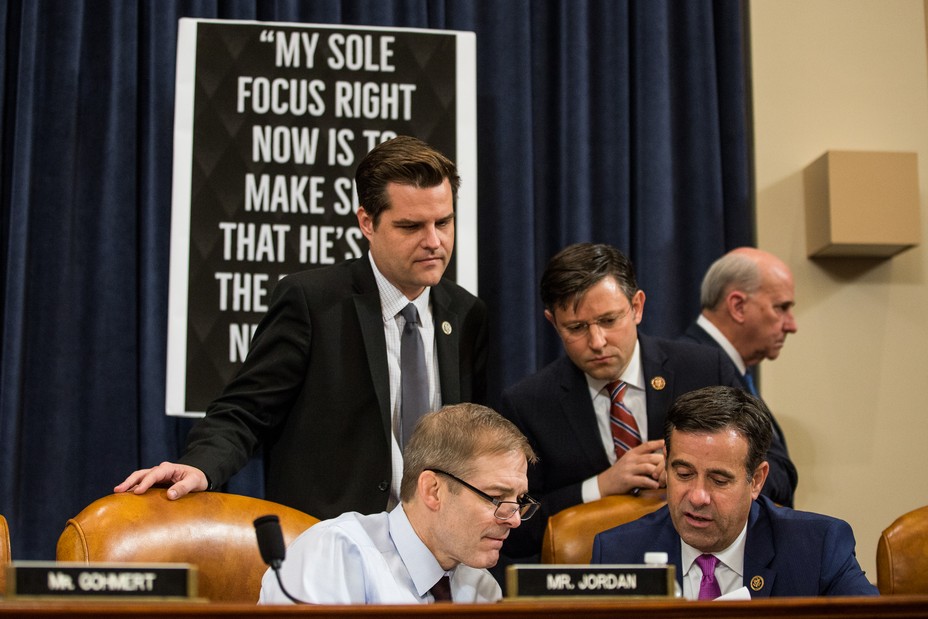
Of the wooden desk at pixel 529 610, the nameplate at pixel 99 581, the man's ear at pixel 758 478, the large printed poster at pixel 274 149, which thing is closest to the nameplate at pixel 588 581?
the wooden desk at pixel 529 610

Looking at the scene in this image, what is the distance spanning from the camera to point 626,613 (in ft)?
4.75

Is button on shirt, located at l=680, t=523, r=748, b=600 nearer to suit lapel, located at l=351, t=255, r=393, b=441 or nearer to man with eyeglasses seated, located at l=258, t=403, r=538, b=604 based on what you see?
man with eyeglasses seated, located at l=258, t=403, r=538, b=604

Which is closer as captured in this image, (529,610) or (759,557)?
(529,610)

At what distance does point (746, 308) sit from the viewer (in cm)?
368

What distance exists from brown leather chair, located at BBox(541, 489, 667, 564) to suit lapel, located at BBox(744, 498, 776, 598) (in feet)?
0.84

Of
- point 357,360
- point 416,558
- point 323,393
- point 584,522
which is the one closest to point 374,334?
point 357,360

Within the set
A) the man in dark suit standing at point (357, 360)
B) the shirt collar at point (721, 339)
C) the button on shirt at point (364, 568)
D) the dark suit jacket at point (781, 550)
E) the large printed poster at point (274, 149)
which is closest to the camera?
the button on shirt at point (364, 568)

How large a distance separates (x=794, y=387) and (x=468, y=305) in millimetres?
1528

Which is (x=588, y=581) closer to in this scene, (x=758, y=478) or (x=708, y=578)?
(x=708, y=578)

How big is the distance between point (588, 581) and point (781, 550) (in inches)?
37.7

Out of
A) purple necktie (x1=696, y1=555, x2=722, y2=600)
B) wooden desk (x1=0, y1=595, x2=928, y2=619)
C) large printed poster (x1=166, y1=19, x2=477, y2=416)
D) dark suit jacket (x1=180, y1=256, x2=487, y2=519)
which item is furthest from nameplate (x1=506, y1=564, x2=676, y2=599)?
large printed poster (x1=166, y1=19, x2=477, y2=416)

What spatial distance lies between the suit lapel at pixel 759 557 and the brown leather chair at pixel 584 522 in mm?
257

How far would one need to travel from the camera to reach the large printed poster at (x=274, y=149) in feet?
11.3

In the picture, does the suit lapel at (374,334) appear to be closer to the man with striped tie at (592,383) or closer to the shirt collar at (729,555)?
the man with striped tie at (592,383)
